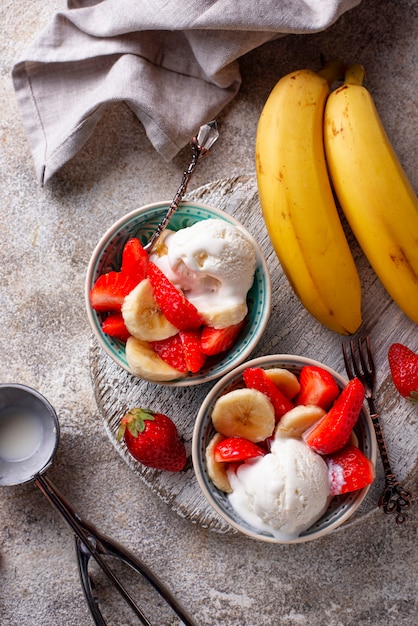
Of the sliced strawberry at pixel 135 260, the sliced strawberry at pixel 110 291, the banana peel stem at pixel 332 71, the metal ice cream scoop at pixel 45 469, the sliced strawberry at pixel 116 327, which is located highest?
the banana peel stem at pixel 332 71

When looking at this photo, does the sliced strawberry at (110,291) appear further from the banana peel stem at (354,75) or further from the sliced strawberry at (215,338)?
the banana peel stem at (354,75)

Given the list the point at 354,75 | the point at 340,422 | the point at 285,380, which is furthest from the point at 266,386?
the point at 354,75

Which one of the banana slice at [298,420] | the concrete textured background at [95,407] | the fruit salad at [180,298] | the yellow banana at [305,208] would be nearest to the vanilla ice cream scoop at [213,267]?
the fruit salad at [180,298]

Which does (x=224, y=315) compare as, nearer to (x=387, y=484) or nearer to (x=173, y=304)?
(x=173, y=304)

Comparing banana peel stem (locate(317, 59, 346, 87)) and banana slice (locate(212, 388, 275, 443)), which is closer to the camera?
banana slice (locate(212, 388, 275, 443))

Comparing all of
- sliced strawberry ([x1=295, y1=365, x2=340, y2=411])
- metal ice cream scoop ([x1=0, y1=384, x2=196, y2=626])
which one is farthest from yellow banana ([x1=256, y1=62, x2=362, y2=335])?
metal ice cream scoop ([x1=0, y1=384, x2=196, y2=626])

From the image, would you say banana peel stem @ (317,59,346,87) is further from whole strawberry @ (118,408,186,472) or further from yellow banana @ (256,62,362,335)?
whole strawberry @ (118,408,186,472)
